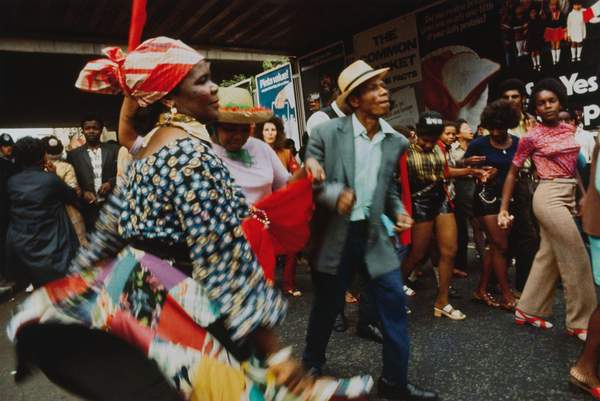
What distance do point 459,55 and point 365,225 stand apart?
260 inches

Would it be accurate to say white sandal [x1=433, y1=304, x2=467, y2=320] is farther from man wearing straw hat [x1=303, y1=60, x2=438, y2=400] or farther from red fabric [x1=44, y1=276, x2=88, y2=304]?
red fabric [x1=44, y1=276, x2=88, y2=304]

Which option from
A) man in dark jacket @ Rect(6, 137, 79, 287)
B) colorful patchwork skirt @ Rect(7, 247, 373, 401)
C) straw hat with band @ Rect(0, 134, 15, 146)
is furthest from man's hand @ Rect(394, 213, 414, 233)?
straw hat with band @ Rect(0, 134, 15, 146)

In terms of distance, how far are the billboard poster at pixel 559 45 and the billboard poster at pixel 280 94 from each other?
4.43 m

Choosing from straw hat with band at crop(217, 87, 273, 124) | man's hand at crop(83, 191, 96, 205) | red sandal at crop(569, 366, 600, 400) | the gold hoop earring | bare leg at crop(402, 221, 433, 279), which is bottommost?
red sandal at crop(569, 366, 600, 400)

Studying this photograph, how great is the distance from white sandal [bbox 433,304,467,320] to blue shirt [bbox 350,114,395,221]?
191 centimetres

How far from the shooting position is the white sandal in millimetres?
4336

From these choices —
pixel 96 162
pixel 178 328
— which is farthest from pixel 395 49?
pixel 178 328

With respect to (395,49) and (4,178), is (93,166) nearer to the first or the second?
(4,178)

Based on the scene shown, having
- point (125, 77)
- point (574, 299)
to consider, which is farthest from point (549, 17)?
point (125, 77)

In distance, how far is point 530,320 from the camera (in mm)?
4008

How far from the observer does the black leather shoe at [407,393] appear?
2.92 meters

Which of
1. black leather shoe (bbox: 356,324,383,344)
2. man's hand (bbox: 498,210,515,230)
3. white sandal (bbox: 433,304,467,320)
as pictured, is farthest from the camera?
white sandal (bbox: 433,304,467,320)

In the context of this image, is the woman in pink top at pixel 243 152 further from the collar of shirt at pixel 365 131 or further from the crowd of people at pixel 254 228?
the collar of shirt at pixel 365 131

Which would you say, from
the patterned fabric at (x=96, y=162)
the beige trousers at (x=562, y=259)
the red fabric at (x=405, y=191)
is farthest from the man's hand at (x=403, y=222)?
the patterned fabric at (x=96, y=162)
